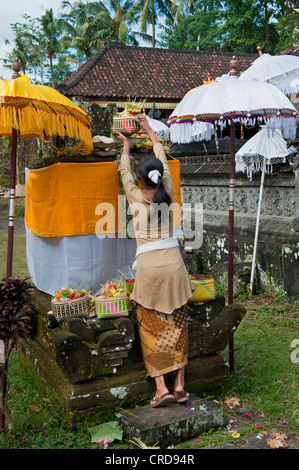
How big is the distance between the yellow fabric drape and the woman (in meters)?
0.52

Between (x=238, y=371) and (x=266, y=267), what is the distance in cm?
266

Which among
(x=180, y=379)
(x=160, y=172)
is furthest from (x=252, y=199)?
(x=180, y=379)

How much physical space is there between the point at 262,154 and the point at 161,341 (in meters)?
3.84

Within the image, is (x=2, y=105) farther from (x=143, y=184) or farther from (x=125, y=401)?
(x=125, y=401)

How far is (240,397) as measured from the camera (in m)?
4.07

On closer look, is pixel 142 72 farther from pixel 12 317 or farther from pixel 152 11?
pixel 12 317

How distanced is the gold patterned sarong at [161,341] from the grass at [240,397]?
502mm

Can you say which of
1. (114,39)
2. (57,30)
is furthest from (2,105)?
(57,30)

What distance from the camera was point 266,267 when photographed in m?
6.96

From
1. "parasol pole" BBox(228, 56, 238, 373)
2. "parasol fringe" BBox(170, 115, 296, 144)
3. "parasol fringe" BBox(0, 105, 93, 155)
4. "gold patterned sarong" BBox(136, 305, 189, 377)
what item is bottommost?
"gold patterned sarong" BBox(136, 305, 189, 377)

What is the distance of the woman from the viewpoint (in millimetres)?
3592

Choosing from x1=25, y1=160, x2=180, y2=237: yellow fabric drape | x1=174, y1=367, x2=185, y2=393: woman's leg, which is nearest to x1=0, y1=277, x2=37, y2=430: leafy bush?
x1=25, y1=160, x2=180, y2=237: yellow fabric drape

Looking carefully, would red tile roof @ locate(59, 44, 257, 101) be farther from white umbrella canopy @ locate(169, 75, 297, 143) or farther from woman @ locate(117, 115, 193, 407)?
woman @ locate(117, 115, 193, 407)
